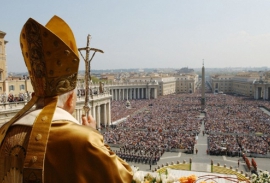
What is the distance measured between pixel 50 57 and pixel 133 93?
105m

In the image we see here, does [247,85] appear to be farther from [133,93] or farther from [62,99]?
[62,99]

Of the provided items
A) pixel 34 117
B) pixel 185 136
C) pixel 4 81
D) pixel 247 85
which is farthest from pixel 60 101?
pixel 247 85

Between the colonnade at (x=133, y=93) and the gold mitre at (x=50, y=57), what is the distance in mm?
96419

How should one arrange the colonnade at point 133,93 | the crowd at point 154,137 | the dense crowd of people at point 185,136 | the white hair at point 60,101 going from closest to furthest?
the white hair at point 60,101 → the dense crowd of people at point 185,136 → the crowd at point 154,137 → the colonnade at point 133,93

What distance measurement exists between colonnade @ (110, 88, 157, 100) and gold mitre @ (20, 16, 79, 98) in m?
96.4

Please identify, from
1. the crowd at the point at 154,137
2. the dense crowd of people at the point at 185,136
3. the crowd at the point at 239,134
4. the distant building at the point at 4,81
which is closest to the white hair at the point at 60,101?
the dense crowd of people at the point at 185,136

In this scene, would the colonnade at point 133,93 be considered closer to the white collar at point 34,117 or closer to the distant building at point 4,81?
the distant building at point 4,81

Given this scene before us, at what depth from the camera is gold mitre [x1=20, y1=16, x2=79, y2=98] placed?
95.6 inches

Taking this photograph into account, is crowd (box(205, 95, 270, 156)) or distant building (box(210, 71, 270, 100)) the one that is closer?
crowd (box(205, 95, 270, 156))

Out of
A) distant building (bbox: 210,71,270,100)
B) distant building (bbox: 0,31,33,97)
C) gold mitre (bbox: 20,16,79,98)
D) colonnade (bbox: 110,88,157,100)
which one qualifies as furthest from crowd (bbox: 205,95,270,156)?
colonnade (bbox: 110,88,157,100)

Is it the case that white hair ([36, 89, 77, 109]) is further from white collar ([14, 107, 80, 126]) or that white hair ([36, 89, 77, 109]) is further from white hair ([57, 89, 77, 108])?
white collar ([14, 107, 80, 126])

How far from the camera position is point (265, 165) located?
26.2 meters

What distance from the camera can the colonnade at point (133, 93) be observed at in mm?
100312

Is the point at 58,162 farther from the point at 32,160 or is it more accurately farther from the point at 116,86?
the point at 116,86
